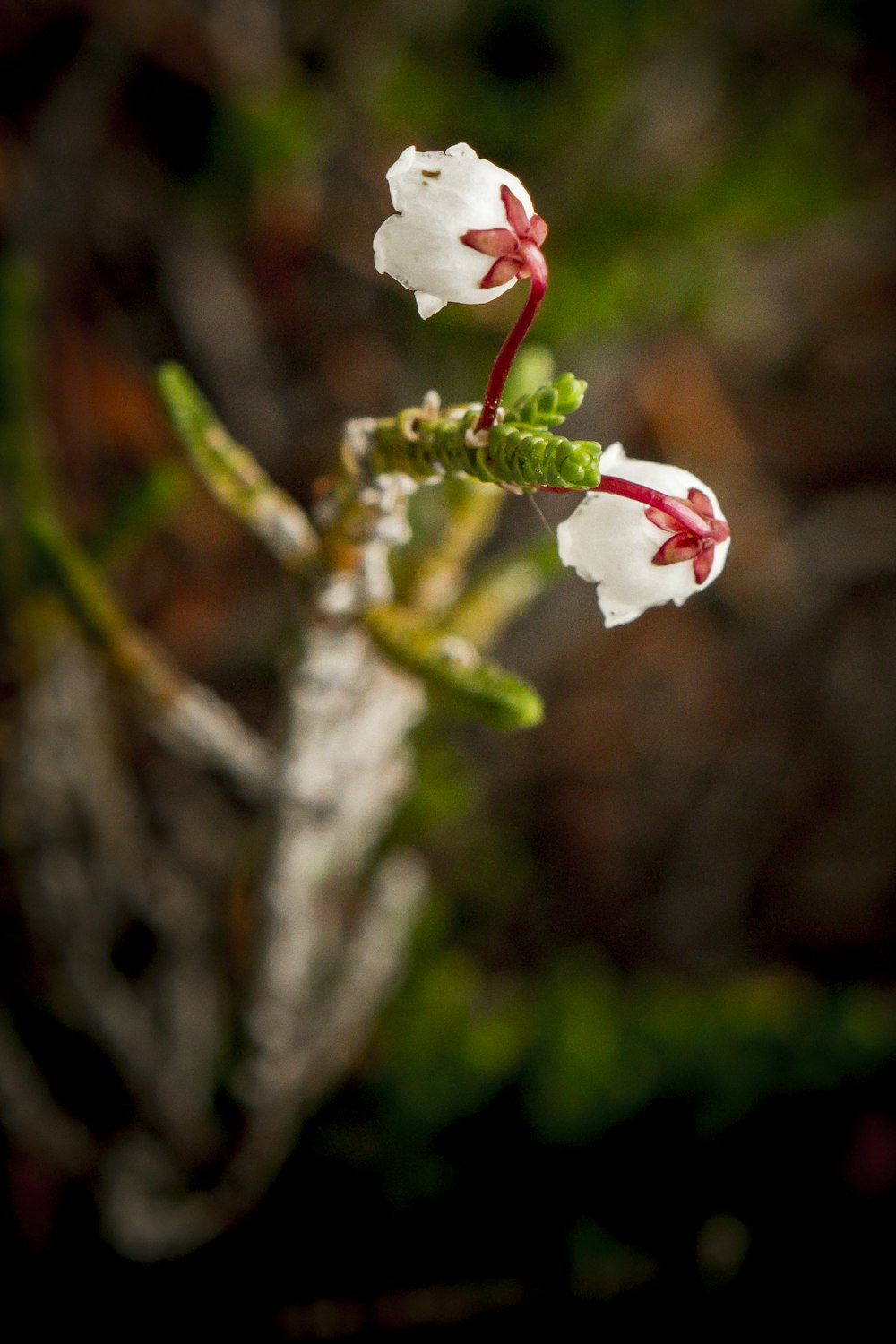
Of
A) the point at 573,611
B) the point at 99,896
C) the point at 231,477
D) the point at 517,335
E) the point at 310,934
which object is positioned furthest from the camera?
the point at 573,611

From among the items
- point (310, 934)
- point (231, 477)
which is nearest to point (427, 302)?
point (231, 477)

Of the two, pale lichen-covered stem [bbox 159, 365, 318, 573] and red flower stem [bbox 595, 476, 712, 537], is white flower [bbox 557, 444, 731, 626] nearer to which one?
red flower stem [bbox 595, 476, 712, 537]

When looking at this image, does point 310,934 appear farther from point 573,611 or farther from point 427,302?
point 573,611

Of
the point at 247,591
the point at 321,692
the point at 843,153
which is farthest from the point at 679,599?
the point at 843,153

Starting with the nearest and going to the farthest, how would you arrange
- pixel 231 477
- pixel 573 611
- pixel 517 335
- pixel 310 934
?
pixel 517 335 < pixel 231 477 < pixel 310 934 < pixel 573 611

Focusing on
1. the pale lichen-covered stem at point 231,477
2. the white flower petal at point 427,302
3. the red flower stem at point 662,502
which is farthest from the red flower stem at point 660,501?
the pale lichen-covered stem at point 231,477

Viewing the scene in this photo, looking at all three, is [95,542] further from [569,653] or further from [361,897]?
[569,653]
